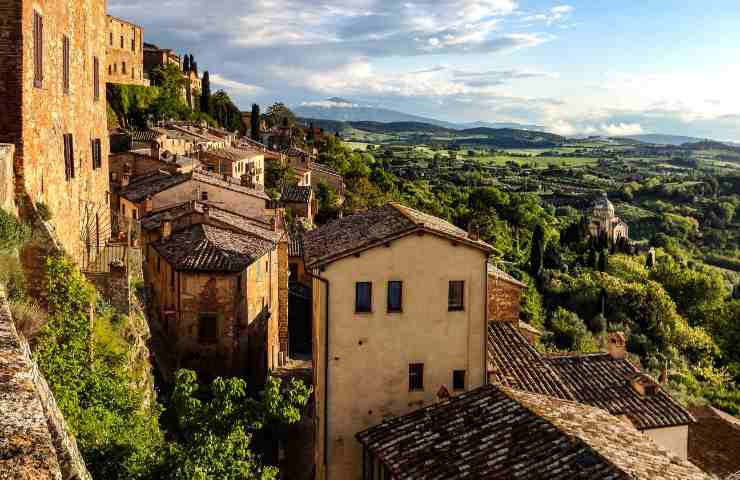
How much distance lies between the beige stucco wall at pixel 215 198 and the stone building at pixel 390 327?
667 inches

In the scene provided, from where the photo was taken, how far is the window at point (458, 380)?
1797 centimetres

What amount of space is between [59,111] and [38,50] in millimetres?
2213

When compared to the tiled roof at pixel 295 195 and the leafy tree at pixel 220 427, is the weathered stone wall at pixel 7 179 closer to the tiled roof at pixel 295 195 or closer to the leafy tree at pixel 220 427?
the leafy tree at pixel 220 427

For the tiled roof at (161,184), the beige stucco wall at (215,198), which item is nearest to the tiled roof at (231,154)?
the tiled roof at (161,184)

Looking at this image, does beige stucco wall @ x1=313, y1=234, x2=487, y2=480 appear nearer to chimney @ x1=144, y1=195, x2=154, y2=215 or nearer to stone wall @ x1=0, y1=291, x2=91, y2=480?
stone wall @ x1=0, y1=291, x2=91, y2=480

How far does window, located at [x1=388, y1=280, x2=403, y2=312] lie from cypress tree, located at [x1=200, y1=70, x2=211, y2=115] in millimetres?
77467

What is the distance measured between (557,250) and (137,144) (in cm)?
4498

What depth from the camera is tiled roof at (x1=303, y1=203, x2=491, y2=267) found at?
675 inches

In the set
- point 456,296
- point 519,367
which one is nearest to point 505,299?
point 519,367

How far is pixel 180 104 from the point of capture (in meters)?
79.2

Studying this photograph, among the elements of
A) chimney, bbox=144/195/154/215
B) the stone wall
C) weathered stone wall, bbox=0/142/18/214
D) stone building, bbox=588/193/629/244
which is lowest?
stone building, bbox=588/193/629/244

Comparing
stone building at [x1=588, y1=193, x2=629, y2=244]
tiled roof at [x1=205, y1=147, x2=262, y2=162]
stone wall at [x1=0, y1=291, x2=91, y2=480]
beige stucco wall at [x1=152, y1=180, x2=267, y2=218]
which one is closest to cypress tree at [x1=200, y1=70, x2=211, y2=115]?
tiled roof at [x1=205, y1=147, x2=262, y2=162]

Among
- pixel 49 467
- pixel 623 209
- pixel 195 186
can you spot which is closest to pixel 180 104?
pixel 195 186

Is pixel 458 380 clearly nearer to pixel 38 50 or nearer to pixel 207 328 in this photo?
pixel 207 328
